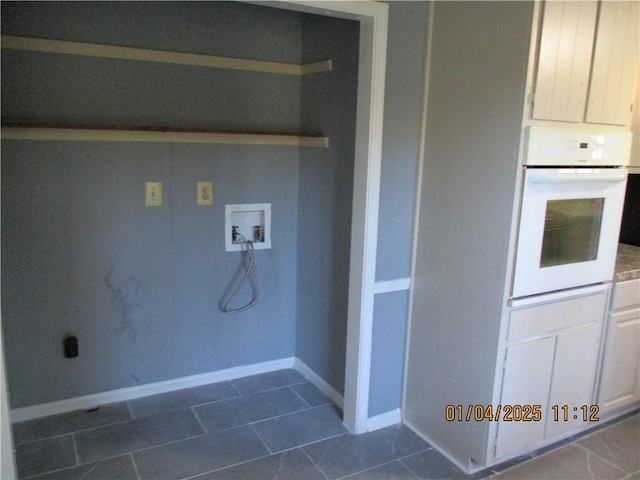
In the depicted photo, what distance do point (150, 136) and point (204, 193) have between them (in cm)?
42

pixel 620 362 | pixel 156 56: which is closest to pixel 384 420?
pixel 620 362

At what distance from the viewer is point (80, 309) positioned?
2.65 meters

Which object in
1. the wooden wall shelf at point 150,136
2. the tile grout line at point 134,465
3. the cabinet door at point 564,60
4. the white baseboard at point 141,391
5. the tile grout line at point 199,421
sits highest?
the cabinet door at point 564,60

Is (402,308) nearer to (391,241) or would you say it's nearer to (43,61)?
(391,241)

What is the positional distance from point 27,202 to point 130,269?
60 centimetres

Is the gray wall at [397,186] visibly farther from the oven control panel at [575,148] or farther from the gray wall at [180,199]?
the oven control panel at [575,148]

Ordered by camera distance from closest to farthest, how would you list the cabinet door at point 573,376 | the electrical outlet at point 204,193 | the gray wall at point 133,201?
the cabinet door at point 573,376, the gray wall at point 133,201, the electrical outlet at point 204,193

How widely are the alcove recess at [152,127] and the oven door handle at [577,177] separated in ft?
3.91

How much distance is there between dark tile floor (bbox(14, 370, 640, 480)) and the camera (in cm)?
228

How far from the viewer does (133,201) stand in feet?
8.76

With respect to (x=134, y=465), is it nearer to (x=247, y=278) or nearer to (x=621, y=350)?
(x=247, y=278)

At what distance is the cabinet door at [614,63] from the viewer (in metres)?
2.04

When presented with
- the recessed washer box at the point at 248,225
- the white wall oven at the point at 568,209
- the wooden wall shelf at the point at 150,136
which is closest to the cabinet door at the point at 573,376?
the white wall oven at the point at 568,209

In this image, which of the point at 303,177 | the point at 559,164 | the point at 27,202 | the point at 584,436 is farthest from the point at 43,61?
the point at 584,436
